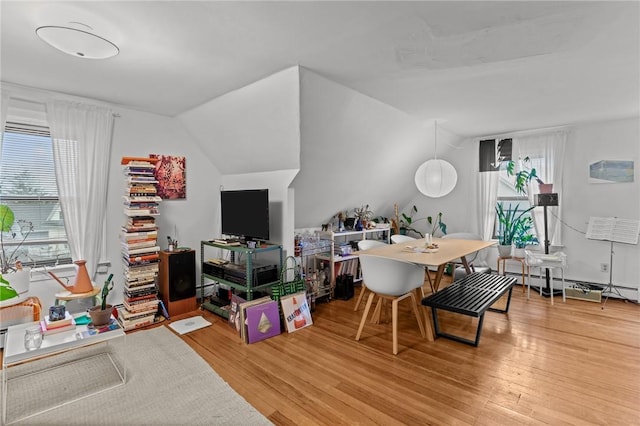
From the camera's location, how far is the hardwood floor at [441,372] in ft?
6.44

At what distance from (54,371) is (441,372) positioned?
3021 millimetres

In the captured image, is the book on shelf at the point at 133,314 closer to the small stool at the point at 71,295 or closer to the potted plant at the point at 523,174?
the small stool at the point at 71,295

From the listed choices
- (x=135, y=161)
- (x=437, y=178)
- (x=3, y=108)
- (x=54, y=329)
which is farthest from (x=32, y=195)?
(x=437, y=178)

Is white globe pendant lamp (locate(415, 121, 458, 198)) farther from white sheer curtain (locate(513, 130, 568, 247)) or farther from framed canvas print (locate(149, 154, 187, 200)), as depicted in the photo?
framed canvas print (locate(149, 154, 187, 200))

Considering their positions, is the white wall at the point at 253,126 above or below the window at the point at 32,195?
above

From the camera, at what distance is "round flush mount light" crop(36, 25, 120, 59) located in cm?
187

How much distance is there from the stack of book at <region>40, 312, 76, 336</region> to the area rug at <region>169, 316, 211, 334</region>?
3.22 feet

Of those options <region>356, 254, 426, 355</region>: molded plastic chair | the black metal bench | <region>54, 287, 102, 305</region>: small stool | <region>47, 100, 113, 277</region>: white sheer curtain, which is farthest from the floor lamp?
<region>47, 100, 113, 277</region>: white sheer curtain

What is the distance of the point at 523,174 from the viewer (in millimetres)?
4723

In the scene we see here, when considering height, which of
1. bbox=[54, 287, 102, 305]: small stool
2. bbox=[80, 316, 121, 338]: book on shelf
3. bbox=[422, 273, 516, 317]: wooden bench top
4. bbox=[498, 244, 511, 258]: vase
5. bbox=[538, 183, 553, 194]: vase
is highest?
bbox=[538, 183, 553, 194]: vase

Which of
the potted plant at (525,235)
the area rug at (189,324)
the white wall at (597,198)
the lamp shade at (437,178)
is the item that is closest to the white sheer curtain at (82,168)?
the area rug at (189,324)

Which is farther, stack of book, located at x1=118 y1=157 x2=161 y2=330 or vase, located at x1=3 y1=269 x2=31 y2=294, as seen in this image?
stack of book, located at x1=118 y1=157 x2=161 y2=330

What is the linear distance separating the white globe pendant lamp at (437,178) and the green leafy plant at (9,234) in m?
4.08

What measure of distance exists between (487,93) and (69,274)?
4627mm
